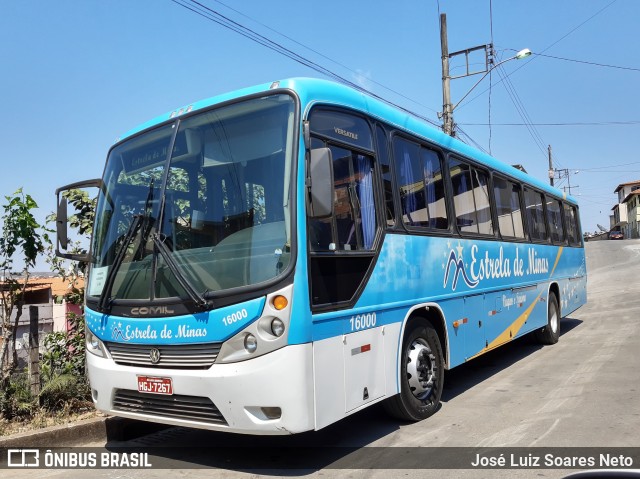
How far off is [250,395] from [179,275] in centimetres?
108

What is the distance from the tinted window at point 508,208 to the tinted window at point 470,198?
0.54 m

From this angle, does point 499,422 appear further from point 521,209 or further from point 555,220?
point 555,220

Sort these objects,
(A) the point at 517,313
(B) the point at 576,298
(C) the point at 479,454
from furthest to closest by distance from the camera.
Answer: (B) the point at 576,298 → (A) the point at 517,313 → (C) the point at 479,454

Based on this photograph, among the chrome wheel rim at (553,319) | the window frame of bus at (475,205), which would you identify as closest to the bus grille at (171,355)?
the window frame of bus at (475,205)

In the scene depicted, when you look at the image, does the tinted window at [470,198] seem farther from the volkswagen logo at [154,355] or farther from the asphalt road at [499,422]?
the volkswagen logo at [154,355]

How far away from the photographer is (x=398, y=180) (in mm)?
5773

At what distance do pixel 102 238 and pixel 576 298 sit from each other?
11608 millimetres

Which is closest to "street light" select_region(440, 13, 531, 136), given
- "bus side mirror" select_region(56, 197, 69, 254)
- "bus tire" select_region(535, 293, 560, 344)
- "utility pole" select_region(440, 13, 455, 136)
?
"utility pole" select_region(440, 13, 455, 136)

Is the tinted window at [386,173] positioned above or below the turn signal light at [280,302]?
above

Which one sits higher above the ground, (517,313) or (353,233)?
(353,233)

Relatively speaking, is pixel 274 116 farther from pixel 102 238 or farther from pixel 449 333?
pixel 449 333

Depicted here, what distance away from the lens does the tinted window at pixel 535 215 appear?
10.1m

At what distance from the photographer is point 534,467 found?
14.6 ft

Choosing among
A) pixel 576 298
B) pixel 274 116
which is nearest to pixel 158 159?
pixel 274 116
